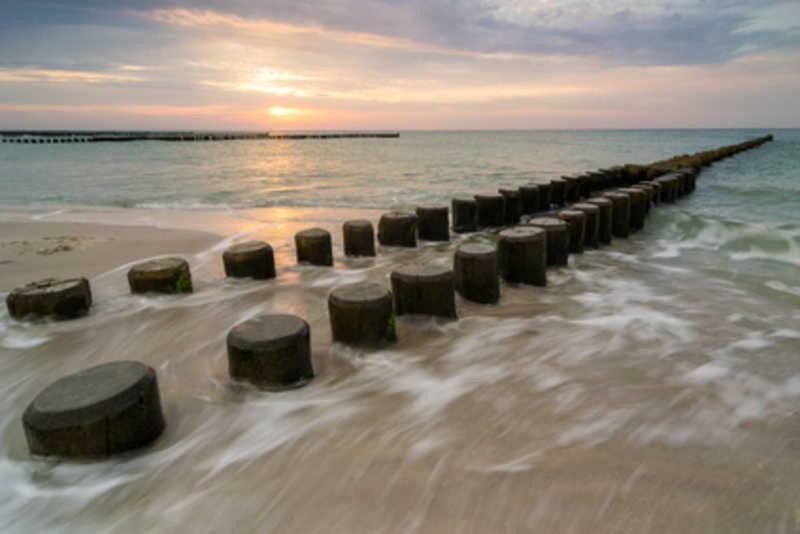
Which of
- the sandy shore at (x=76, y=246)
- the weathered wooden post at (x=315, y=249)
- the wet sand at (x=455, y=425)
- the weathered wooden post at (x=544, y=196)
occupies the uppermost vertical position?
the weathered wooden post at (x=544, y=196)

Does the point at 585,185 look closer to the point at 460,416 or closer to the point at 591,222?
the point at 591,222

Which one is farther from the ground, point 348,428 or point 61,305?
point 61,305

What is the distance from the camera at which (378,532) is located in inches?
77.7

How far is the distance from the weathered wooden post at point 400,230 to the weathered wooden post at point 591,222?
2.22 meters

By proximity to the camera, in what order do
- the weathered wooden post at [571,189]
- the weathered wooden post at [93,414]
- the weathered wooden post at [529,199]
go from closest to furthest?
the weathered wooden post at [93,414] < the weathered wooden post at [529,199] < the weathered wooden post at [571,189]

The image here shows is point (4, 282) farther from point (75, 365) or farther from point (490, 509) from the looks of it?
→ point (490, 509)

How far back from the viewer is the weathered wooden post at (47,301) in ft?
13.2

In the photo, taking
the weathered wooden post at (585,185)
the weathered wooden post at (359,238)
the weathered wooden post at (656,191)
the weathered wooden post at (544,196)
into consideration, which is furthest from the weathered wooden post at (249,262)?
the weathered wooden post at (656,191)

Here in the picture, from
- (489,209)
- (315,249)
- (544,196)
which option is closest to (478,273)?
(315,249)

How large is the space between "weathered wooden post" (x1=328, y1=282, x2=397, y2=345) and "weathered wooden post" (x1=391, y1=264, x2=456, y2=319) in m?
0.36

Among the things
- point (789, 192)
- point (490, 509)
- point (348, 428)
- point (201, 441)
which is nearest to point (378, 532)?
point (490, 509)

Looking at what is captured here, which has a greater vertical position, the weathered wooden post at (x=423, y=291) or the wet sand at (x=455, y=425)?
the weathered wooden post at (x=423, y=291)

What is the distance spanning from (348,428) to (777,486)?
2052mm

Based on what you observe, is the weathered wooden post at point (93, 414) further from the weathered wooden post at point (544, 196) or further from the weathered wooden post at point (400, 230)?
the weathered wooden post at point (544, 196)
